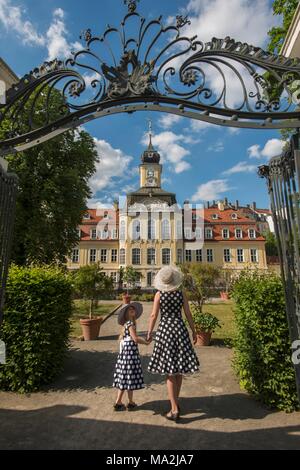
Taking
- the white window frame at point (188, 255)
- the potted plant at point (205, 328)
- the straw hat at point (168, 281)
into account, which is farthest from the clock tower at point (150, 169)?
the straw hat at point (168, 281)

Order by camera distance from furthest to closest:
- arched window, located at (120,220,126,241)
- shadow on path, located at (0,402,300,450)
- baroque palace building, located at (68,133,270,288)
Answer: arched window, located at (120,220,126,241) < baroque palace building, located at (68,133,270,288) < shadow on path, located at (0,402,300,450)

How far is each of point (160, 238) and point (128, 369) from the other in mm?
41488

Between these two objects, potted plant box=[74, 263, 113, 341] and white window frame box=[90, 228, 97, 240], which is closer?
potted plant box=[74, 263, 113, 341]

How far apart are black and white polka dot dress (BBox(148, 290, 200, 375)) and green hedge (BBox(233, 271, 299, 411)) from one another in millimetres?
1220

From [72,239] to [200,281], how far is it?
770 cm

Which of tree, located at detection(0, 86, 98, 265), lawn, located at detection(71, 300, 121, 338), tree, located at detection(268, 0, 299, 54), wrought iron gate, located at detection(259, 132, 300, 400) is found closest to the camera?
wrought iron gate, located at detection(259, 132, 300, 400)

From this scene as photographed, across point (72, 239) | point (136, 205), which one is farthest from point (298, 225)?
point (136, 205)

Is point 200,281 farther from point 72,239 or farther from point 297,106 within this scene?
point 297,106

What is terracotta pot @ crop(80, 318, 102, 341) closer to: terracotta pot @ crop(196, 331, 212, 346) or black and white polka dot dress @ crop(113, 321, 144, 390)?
terracotta pot @ crop(196, 331, 212, 346)

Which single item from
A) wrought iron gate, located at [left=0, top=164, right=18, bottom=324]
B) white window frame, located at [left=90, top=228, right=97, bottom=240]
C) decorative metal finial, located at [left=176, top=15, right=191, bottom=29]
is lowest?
wrought iron gate, located at [left=0, top=164, right=18, bottom=324]

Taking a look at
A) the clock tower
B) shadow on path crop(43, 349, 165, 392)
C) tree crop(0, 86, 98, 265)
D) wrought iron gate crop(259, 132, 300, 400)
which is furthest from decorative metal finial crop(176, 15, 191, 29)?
the clock tower

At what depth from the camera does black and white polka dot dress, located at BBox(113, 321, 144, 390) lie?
14.8ft

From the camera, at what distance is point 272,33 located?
10.1m

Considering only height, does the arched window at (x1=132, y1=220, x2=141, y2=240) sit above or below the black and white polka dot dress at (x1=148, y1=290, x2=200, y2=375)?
above
